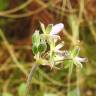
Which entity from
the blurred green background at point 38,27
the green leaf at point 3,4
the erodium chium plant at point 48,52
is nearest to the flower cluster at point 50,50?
the erodium chium plant at point 48,52

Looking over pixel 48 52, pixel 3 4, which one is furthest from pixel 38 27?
pixel 48 52

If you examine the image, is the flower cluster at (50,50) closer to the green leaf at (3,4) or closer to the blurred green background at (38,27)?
the blurred green background at (38,27)

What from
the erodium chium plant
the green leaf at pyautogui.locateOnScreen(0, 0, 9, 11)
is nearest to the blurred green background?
the green leaf at pyautogui.locateOnScreen(0, 0, 9, 11)

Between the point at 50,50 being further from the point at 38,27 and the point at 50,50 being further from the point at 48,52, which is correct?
the point at 38,27

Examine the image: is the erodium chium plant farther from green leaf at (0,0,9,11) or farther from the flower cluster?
green leaf at (0,0,9,11)

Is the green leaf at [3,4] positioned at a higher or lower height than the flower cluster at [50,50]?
higher

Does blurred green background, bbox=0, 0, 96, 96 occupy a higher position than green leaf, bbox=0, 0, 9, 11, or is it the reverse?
green leaf, bbox=0, 0, 9, 11

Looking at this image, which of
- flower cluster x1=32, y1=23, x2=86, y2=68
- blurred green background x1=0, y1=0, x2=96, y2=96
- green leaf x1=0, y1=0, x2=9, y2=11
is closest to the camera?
flower cluster x1=32, y1=23, x2=86, y2=68

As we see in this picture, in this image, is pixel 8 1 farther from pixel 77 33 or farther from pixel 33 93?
pixel 33 93

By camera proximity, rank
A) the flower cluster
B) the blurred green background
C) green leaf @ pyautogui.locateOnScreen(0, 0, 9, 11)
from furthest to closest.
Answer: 1. green leaf @ pyautogui.locateOnScreen(0, 0, 9, 11)
2. the blurred green background
3. the flower cluster
